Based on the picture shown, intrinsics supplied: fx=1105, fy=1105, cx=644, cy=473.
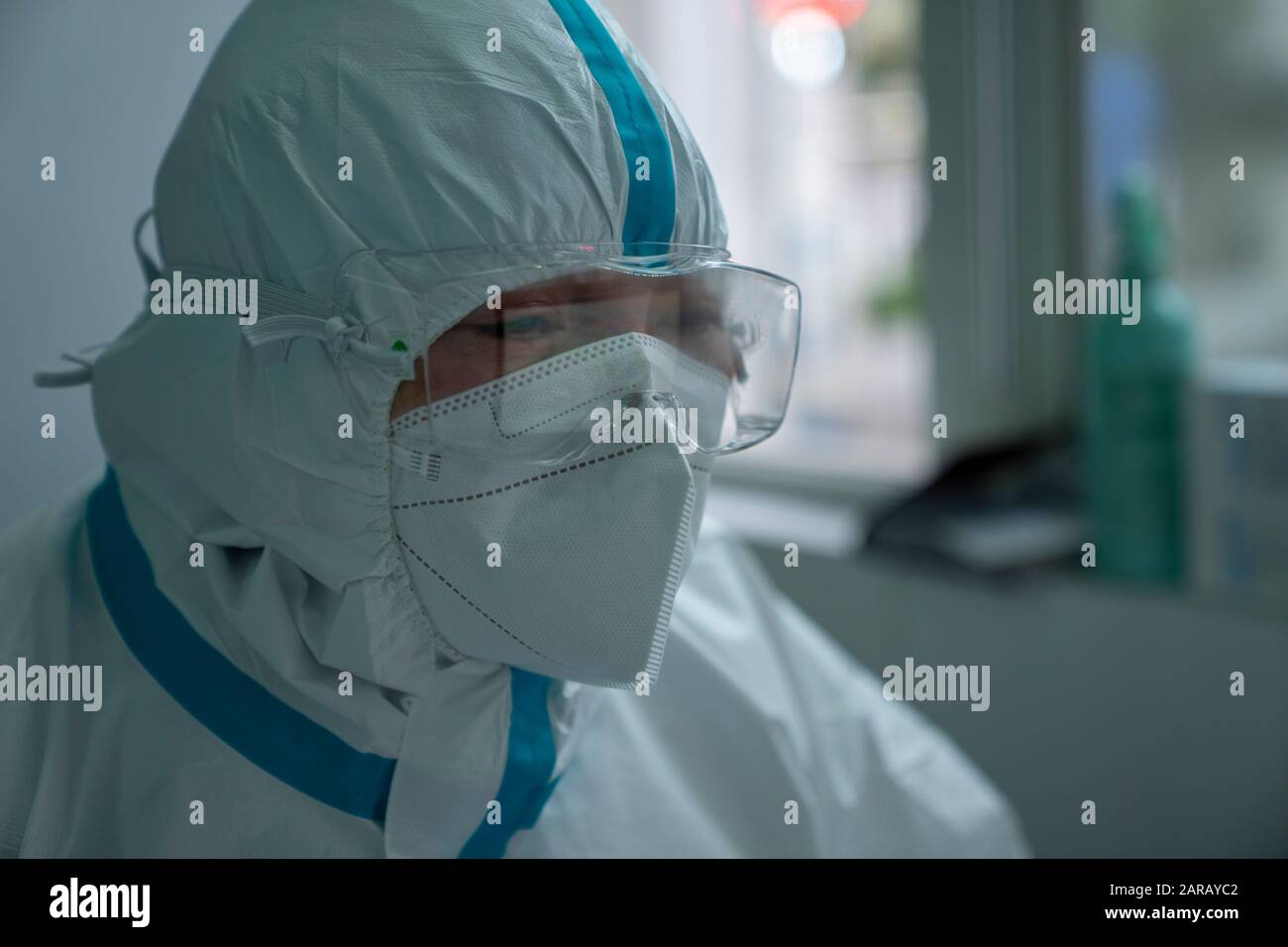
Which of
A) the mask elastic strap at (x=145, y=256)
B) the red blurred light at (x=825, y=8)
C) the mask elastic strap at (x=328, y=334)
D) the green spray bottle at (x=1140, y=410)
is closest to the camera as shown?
the mask elastic strap at (x=328, y=334)

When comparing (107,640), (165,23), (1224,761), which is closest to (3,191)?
Result: (165,23)

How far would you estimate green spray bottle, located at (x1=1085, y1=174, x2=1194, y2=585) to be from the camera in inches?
50.6

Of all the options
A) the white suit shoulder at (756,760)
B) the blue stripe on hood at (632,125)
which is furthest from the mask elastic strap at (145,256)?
the white suit shoulder at (756,760)

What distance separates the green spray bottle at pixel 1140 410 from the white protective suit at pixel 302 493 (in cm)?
69

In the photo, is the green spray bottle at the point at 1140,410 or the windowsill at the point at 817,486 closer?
the green spray bottle at the point at 1140,410

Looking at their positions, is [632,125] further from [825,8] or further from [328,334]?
[825,8]

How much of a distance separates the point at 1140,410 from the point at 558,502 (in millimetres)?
879

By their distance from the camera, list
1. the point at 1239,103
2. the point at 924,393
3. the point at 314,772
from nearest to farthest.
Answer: the point at 314,772 < the point at 1239,103 < the point at 924,393

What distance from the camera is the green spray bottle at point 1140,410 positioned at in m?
1.28

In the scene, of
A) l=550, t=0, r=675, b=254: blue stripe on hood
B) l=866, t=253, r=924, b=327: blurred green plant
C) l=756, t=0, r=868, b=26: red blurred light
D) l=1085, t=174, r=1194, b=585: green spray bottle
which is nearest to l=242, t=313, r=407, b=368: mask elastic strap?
l=550, t=0, r=675, b=254: blue stripe on hood

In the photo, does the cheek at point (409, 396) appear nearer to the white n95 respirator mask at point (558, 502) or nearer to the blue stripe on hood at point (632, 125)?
the white n95 respirator mask at point (558, 502)
